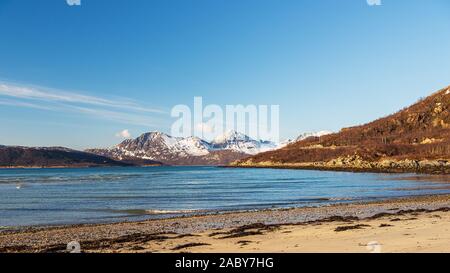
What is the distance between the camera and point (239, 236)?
21.7m

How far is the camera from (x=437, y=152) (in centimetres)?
16225

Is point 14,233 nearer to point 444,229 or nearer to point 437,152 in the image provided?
point 444,229

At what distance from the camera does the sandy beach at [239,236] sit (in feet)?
55.3

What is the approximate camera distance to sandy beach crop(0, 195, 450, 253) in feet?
55.3
